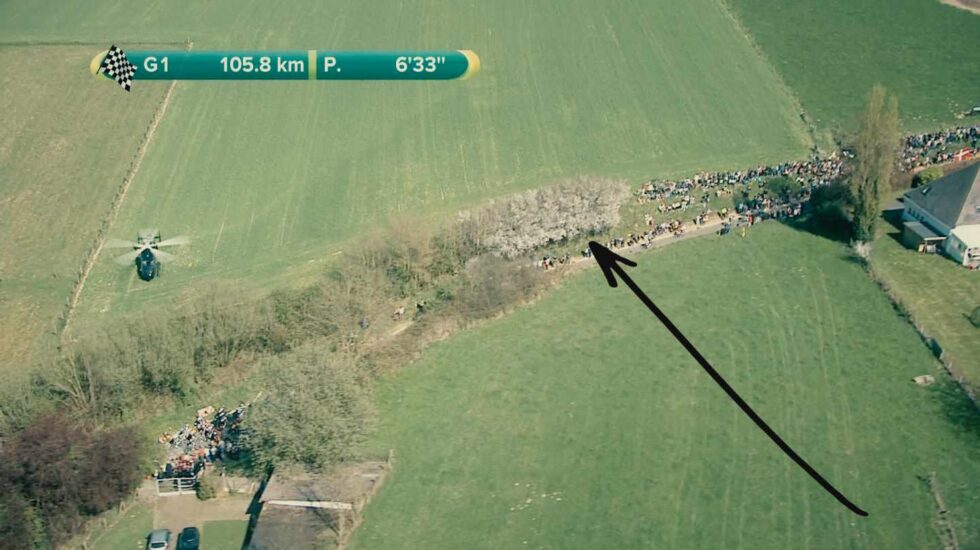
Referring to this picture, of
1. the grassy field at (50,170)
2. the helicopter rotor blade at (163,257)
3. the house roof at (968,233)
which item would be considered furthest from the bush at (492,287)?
the house roof at (968,233)

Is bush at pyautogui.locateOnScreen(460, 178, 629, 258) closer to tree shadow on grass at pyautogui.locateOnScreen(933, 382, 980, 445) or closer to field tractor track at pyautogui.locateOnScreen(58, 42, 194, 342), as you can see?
field tractor track at pyautogui.locateOnScreen(58, 42, 194, 342)

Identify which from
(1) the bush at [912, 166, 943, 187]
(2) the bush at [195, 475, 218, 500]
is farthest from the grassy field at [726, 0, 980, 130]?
(2) the bush at [195, 475, 218, 500]

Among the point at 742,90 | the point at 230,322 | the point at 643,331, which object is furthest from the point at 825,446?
the point at 742,90

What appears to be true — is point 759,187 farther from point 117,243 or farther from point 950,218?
point 117,243

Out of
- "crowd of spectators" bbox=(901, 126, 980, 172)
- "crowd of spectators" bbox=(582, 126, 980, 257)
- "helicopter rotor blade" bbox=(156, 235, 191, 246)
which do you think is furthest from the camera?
"crowd of spectators" bbox=(901, 126, 980, 172)

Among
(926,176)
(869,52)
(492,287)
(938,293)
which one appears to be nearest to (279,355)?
→ (492,287)

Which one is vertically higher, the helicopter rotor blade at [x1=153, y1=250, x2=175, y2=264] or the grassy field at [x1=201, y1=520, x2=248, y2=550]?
the helicopter rotor blade at [x1=153, y1=250, x2=175, y2=264]
